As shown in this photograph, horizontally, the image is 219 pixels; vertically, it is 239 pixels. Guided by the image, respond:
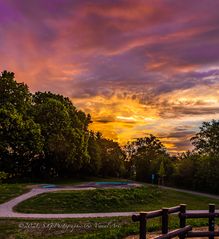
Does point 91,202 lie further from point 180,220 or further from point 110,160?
point 110,160

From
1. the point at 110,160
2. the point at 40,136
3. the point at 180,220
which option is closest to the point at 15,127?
the point at 40,136

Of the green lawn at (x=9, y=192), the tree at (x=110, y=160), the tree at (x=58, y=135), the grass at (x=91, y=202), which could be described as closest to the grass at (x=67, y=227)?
the grass at (x=91, y=202)

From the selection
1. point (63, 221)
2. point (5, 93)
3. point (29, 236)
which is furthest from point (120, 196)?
point (5, 93)

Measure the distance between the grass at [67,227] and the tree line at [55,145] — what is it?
81.1ft

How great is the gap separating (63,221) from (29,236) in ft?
16.7

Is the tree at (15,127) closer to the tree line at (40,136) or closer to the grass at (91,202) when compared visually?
the tree line at (40,136)

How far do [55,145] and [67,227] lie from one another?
4084 centimetres

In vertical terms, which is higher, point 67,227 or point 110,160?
point 110,160

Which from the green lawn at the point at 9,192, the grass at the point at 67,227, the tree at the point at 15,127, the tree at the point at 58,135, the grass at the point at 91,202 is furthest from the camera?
the tree at the point at 58,135

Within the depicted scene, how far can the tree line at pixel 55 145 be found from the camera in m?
53.9

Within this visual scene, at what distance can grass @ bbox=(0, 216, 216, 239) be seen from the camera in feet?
62.0

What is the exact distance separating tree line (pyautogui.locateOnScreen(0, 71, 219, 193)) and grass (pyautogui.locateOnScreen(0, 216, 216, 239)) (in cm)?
2472

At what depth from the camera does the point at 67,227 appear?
22.8 meters

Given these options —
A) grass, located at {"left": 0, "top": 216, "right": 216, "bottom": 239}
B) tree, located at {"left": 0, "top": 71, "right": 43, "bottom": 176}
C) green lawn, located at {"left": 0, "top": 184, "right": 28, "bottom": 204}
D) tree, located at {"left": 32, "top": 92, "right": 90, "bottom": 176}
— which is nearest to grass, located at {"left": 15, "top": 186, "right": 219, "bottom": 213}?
green lawn, located at {"left": 0, "top": 184, "right": 28, "bottom": 204}
